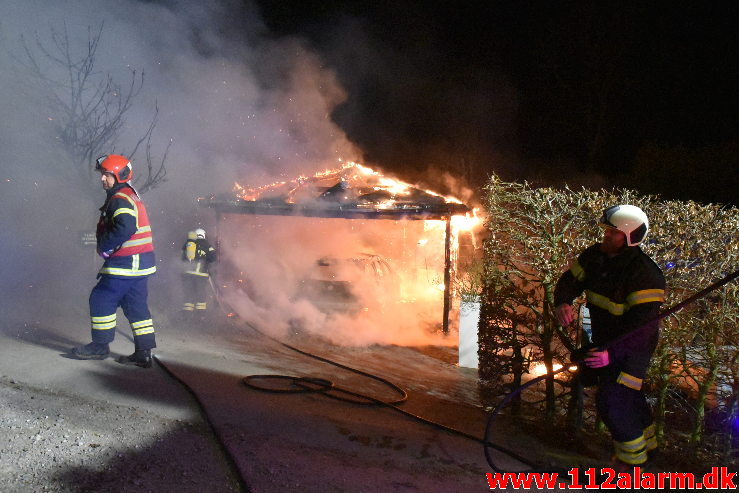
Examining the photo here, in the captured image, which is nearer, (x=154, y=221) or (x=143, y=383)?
(x=143, y=383)

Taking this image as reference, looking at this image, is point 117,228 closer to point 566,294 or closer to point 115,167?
point 115,167

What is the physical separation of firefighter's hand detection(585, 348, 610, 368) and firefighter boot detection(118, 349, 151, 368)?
140 inches

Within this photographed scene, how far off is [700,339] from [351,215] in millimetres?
7516

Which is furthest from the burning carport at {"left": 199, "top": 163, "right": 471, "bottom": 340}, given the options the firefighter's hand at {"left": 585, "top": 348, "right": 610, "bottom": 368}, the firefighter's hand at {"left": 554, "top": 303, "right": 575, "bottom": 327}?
the firefighter's hand at {"left": 585, "top": 348, "right": 610, "bottom": 368}

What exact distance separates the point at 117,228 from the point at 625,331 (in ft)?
12.6

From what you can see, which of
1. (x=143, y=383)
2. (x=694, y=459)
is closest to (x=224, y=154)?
(x=143, y=383)

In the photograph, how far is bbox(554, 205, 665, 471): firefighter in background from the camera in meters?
2.92

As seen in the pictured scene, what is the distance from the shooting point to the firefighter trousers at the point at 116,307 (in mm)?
4211

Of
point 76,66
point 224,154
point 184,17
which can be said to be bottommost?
point 224,154

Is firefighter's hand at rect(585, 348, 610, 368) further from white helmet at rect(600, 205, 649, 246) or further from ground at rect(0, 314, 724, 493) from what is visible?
ground at rect(0, 314, 724, 493)

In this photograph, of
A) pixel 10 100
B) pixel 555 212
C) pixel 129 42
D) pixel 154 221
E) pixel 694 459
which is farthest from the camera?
pixel 154 221

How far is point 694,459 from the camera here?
12.0ft

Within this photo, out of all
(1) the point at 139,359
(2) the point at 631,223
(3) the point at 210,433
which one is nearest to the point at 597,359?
(2) the point at 631,223

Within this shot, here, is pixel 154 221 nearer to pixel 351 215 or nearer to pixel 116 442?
pixel 351 215
